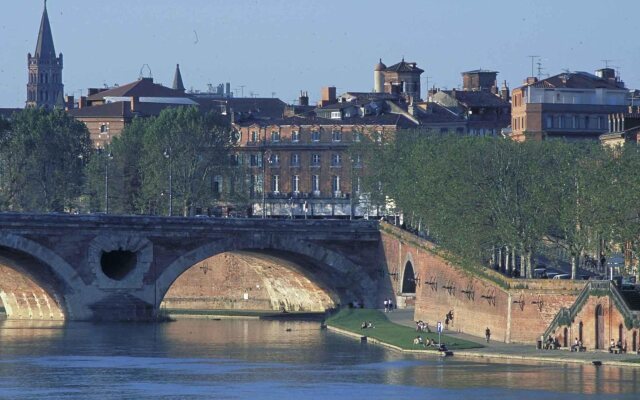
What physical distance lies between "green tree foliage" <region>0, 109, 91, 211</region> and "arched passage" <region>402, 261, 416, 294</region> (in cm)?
3700

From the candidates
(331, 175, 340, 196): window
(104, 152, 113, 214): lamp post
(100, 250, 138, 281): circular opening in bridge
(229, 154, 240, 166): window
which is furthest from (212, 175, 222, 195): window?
(100, 250, 138, 281): circular opening in bridge

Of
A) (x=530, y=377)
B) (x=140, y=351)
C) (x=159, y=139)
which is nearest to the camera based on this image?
(x=530, y=377)

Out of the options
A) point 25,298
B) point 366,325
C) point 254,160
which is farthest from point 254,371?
point 254,160

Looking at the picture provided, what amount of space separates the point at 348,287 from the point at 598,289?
3510 cm

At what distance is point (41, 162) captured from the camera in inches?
6914

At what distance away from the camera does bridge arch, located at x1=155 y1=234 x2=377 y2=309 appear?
462 ft

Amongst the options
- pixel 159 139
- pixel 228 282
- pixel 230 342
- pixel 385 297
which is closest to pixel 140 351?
pixel 230 342

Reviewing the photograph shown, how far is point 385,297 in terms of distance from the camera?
145 meters

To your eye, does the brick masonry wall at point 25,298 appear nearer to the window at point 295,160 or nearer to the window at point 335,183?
the window at point 335,183

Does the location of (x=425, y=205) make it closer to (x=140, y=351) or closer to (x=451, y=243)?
(x=451, y=243)

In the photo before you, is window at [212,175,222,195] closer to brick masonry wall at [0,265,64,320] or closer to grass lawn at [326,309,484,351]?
brick masonry wall at [0,265,64,320]

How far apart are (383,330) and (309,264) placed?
18382 mm

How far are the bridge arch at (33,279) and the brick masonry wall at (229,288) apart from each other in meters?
14.6

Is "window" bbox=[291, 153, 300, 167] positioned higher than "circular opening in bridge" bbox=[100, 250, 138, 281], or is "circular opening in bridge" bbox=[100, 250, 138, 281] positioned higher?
"window" bbox=[291, 153, 300, 167]
